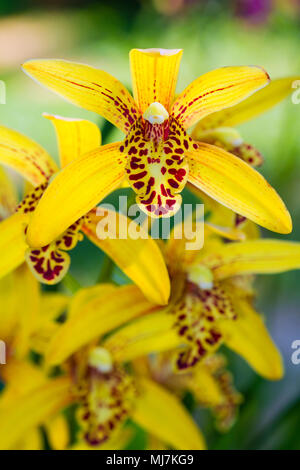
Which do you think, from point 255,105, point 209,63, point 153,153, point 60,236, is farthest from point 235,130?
point 209,63

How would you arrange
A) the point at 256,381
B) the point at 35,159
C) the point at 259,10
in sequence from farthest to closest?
1. the point at 259,10
2. the point at 256,381
3. the point at 35,159

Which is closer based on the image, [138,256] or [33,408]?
[138,256]

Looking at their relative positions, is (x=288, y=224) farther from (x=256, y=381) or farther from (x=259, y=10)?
(x=259, y=10)

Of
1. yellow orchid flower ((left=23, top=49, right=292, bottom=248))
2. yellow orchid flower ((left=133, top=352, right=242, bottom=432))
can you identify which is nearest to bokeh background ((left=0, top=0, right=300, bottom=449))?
yellow orchid flower ((left=133, top=352, right=242, bottom=432))

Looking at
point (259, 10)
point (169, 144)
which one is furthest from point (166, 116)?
point (259, 10)

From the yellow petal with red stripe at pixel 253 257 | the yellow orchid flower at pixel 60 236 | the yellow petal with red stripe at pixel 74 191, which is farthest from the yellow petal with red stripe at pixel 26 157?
the yellow petal with red stripe at pixel 253 257

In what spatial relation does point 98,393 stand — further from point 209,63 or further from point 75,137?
point 209,63
